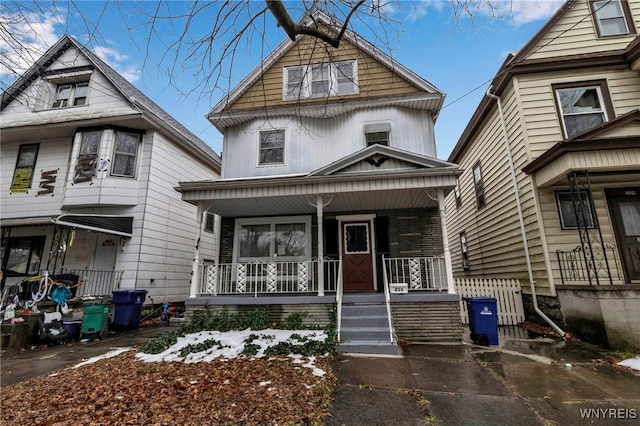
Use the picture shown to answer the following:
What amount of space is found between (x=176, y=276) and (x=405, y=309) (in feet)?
29.8

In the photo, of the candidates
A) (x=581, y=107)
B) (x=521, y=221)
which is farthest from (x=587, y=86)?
(x=521, y=221)

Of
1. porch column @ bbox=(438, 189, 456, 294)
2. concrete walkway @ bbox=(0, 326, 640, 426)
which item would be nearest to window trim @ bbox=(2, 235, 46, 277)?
concrete walkway @ bbox=(0, 326, 640, 426)

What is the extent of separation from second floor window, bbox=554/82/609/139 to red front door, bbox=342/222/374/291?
619 cm

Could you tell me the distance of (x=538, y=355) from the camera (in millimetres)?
5574

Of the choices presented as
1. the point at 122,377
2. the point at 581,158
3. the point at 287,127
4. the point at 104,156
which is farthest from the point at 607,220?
the point at 104,156

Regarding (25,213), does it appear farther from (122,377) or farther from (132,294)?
(122,377)

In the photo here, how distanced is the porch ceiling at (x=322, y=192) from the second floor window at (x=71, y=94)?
24.2 feet

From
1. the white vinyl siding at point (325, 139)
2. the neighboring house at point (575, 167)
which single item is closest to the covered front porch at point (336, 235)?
the white vinyl siding at point (325, 139)

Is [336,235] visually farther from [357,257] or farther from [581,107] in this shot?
[581,107]

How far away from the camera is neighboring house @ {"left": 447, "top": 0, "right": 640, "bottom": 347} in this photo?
673 centimetres

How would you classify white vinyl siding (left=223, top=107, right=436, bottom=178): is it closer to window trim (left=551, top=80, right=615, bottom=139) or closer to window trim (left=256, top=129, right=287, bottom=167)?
window trim (left=256, top=129, right=287, bottom=167)

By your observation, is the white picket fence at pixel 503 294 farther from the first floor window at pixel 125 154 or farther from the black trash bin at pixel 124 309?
the first floor window at pixel 125 154

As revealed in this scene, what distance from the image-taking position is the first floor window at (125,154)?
10648 millimetres

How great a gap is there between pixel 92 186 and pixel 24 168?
4.07 metres
